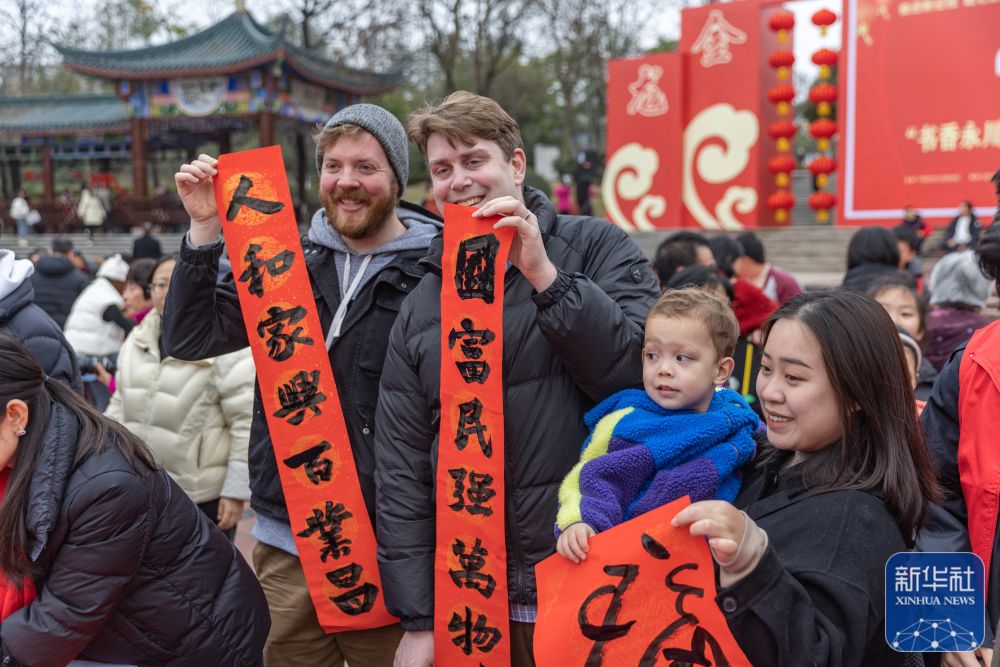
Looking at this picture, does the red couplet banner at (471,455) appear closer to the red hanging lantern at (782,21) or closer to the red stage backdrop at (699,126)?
the red stage backdrop at (699,126)

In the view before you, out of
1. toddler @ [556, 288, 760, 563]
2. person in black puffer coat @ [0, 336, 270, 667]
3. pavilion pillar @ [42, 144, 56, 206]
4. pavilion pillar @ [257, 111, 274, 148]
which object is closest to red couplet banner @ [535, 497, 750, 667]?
toddler @ [556, 288, 760, 563]

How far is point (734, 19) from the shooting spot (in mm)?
14219

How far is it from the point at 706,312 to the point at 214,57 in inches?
756

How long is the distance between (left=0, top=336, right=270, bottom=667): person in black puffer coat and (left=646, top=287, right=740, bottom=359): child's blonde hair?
1.12 meters

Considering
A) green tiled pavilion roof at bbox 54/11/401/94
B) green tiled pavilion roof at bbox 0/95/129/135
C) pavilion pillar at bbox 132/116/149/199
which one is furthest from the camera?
green tiled pavilion roof at bbox 0/95/129/135

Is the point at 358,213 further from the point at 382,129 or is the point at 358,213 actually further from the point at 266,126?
the point at 266,126

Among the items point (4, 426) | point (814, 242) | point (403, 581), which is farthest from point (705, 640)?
point (814, 242)

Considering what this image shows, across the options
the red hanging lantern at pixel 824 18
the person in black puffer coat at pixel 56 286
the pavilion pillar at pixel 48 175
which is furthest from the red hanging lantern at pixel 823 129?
the pavilion pillar at pixel 48 175

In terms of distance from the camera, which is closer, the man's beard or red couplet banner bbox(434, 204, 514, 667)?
red couplet banner bbox(434, 204, 514, 667)

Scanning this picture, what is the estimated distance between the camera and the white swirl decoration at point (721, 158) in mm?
14336

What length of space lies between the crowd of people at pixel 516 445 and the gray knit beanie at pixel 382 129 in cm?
1

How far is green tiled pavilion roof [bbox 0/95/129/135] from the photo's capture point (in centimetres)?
2092

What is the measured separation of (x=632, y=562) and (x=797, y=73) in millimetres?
33794

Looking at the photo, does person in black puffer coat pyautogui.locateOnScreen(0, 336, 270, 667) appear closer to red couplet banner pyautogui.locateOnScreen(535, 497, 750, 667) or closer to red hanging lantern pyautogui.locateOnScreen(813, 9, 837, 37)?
red couplet banner pyautogui.locateOnScreen(535, 497, 750, 667)
